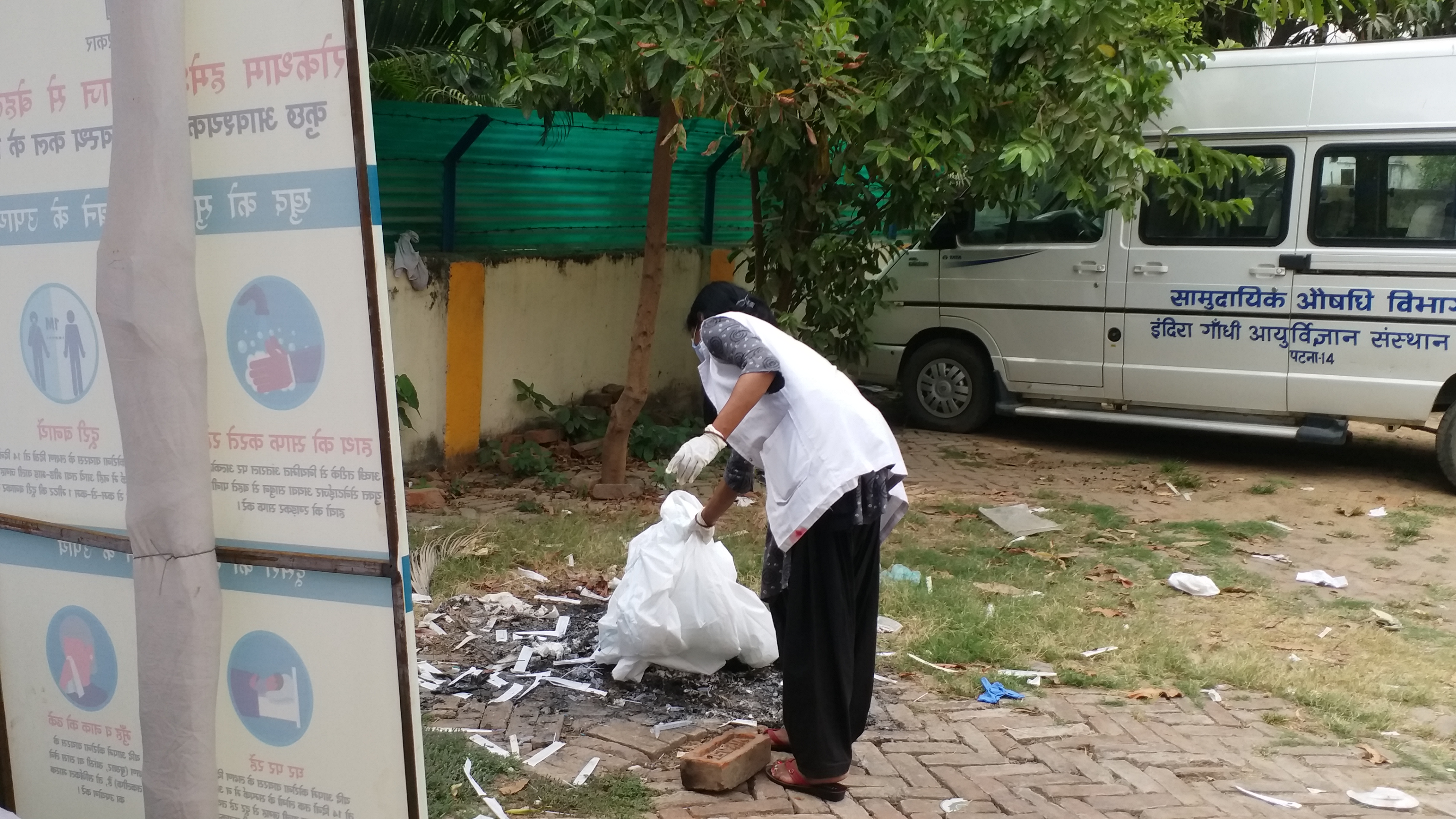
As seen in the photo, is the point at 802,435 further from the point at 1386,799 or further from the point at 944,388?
the point at 944,388

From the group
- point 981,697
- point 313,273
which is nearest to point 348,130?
point 313,273

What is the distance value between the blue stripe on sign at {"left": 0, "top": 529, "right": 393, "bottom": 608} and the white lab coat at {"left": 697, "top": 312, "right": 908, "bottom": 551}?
4.79ft

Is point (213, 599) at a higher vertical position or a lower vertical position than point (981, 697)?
higher

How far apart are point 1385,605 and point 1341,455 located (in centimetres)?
349

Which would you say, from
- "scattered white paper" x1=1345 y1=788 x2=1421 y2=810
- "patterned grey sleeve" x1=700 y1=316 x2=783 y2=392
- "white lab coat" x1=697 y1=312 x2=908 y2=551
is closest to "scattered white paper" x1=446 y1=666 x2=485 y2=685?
"white lab coat" x1=697 y1=312 x2=908 y2=551

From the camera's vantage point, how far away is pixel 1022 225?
8.66 m

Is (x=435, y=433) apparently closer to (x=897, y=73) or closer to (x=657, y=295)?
(x=657, y=295)

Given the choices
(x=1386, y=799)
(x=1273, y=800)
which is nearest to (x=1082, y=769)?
(x=1273, y=800)

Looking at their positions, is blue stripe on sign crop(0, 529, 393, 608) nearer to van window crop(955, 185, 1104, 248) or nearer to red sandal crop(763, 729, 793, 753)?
red sandal crop(763, 729, 793, 753)

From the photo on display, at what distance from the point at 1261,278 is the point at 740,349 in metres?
5.44

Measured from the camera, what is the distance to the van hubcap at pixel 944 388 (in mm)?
9039

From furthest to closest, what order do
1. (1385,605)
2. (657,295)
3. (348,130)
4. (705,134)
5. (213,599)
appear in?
(705,134) < (657,295) < (1385,605) < (213,599) < (348,130)

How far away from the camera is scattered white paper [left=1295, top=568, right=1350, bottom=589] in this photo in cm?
570

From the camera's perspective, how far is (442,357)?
23.0 feet
